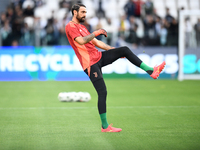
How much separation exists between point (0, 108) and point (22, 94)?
283 cm

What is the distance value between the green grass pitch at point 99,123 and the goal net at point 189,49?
3.43 m

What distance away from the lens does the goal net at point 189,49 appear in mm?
16109

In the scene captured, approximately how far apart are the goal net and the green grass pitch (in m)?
3.43

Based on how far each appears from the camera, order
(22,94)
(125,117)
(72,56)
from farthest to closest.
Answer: (72,56)
(22,94)
(125,117)

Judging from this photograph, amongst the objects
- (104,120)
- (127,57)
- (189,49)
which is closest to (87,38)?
(127,57)

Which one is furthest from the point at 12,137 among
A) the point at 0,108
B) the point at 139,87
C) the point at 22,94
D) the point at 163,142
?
the point at 139,87

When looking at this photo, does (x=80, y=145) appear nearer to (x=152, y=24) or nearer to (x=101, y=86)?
(x=101, y=86)

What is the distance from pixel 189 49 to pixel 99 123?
10.1m

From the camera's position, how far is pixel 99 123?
277 inches

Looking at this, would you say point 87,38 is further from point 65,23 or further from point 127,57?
point 65,23

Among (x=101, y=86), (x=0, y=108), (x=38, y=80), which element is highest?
(x=101, y=86)

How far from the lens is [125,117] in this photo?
776 centimetres

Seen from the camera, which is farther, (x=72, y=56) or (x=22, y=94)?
(x=72, y=56)

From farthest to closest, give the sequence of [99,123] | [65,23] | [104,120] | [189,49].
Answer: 1. [65,23]
2. [189,49]
3. [99,123]
4. [104,120]
